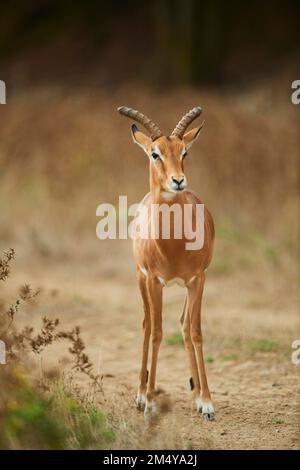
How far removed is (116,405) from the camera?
22.3ft

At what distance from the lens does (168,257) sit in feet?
20.8

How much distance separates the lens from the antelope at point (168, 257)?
20.3 ft

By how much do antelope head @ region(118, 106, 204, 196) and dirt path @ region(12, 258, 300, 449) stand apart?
167 centimetres

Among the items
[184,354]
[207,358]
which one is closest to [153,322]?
[207,358]

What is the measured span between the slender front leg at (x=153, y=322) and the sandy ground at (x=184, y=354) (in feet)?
0.35

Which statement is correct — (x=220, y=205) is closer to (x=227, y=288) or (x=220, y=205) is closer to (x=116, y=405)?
(x=227, y=288)

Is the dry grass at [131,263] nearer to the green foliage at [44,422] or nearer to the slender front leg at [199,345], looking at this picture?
the green foliage at [44,422]

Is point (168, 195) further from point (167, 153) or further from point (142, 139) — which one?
point (142, 139)

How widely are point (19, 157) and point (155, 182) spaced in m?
10.6

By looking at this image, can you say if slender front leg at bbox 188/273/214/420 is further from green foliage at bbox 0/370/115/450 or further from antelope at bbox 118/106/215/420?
green foliage at bbox 0/370/115/450

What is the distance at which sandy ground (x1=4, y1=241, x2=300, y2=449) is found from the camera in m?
6.34

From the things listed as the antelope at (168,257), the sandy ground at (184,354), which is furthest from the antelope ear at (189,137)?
the sandy ground at (184,354)

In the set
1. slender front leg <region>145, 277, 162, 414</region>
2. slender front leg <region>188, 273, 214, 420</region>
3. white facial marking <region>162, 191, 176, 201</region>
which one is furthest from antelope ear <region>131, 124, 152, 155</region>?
slender front leg <region>188, 273, 214, 420</region>

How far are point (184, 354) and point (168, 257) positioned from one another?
3043mm
